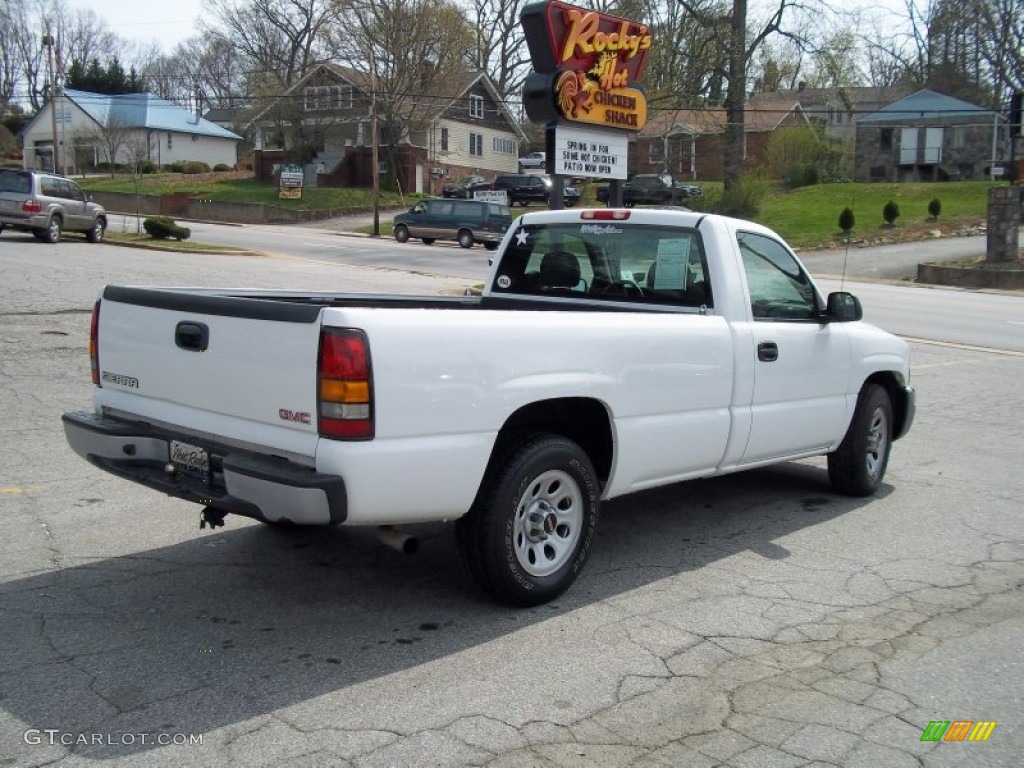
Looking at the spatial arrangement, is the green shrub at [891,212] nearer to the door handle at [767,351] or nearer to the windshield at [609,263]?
the windshield at [609,263]

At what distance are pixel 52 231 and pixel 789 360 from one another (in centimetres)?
2311

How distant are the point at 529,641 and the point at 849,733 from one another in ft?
4.58

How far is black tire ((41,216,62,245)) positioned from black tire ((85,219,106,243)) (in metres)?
1.39

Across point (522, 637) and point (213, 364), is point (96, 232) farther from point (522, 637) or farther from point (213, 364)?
point (522, 637)

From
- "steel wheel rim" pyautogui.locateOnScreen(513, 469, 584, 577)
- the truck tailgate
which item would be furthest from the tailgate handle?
"steel wheel rim" pyautogui.locateOnScreen(513, 469, 584, 577)

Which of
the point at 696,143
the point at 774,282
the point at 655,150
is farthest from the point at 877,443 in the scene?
the point at 655,150

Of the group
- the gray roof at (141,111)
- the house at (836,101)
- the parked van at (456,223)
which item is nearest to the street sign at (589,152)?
the parked van at (456,223)

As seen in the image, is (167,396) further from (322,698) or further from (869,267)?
(869,267)

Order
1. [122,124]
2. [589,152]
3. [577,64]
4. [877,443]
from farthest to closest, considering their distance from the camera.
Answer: [122,124], [589,152], [577,64], [877,443]

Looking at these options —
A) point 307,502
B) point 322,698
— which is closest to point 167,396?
point 307,502

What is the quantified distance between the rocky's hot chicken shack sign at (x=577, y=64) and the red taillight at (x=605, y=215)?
30.3 feet

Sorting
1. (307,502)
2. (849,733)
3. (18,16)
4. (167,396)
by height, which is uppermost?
(18,16)

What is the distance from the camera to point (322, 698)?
3836 millimetres

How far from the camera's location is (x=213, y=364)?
443cm
